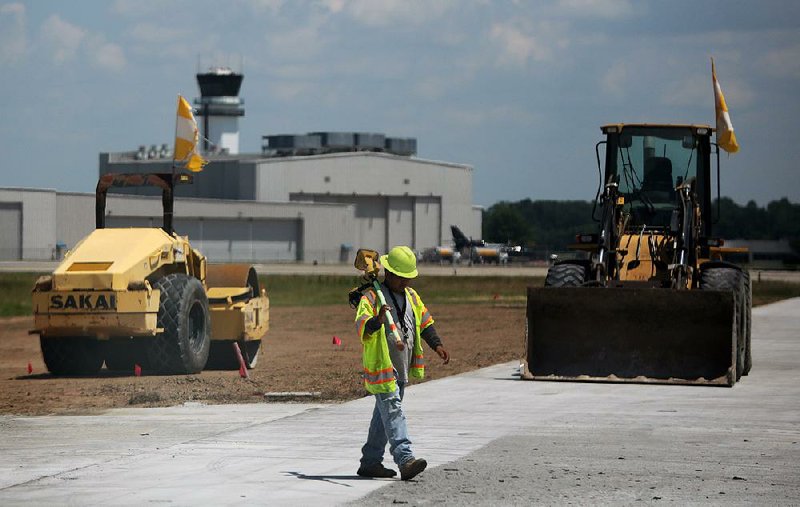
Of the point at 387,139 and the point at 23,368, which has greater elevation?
the point at 387,139

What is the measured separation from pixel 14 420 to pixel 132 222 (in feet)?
257

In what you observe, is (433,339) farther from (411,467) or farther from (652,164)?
(652,164)

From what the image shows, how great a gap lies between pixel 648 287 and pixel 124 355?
785 cm

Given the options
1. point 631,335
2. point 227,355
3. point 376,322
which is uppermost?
point 376,322

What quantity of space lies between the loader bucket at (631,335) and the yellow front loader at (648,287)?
0.04 feet

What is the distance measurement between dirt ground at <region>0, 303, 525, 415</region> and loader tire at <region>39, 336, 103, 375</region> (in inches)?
8.0

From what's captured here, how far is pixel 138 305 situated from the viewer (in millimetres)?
20125

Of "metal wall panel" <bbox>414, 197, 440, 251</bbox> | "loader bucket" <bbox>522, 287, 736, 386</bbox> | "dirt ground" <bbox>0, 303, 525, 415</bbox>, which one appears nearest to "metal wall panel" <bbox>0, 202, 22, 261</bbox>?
"metal wall panel" <bbox>414, 197, 440, 251</bbox>

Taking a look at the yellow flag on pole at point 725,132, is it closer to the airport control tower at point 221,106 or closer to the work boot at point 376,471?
the work boot at point 376,471

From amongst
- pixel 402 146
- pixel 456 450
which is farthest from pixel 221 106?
pixel 456 450

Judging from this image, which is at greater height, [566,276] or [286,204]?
[286,204]

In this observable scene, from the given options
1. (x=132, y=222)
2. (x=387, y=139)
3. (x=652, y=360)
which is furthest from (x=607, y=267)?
(x=387, y=139)

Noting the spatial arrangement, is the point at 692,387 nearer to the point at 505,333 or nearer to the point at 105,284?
the point at 105,284

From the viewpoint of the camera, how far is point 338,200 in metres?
112
